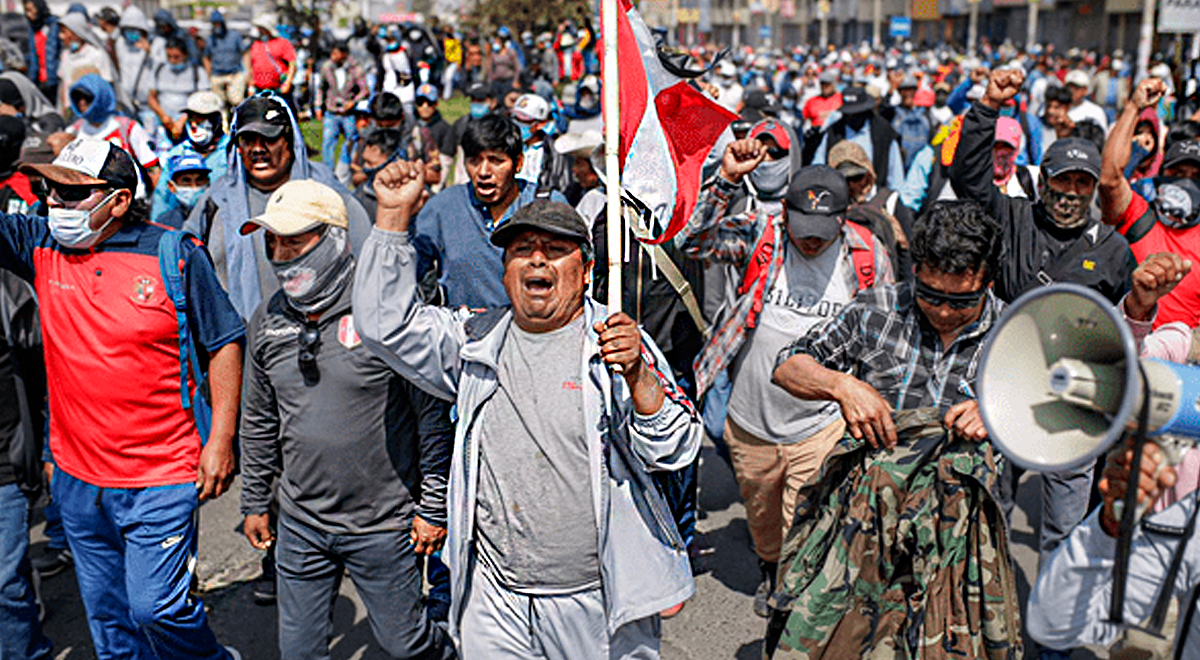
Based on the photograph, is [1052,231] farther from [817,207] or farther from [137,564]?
[137,564]

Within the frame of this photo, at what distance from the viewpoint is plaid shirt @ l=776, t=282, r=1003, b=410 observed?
11.3 feet

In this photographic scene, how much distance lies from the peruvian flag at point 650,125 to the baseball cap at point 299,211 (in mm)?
1087

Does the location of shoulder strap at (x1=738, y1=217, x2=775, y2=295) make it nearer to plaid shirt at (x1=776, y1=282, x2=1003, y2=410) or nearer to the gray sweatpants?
plaid shirt at (x1=776, y1=282, x2=1003, y2=410)

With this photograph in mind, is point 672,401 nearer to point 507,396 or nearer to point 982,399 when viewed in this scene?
point 507,396

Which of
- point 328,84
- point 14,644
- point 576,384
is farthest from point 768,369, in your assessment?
point 328,84

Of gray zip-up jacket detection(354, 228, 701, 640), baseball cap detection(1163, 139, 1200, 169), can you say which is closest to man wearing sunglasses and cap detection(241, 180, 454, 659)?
gray zip-up jacket detection(354, 228, 701, 640)

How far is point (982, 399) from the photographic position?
257 centimetres

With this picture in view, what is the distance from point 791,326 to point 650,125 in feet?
6.17

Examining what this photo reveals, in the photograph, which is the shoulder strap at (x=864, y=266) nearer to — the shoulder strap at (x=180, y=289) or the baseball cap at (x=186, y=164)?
the shoulder strap at (x=180, y=289)

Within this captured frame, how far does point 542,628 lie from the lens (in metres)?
3.42

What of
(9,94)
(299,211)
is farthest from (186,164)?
(299,211)

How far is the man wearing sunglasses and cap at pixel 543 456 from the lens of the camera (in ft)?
10.9

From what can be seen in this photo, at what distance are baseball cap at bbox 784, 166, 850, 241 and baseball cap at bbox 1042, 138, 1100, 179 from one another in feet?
3.09

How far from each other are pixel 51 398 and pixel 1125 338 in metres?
3.67
